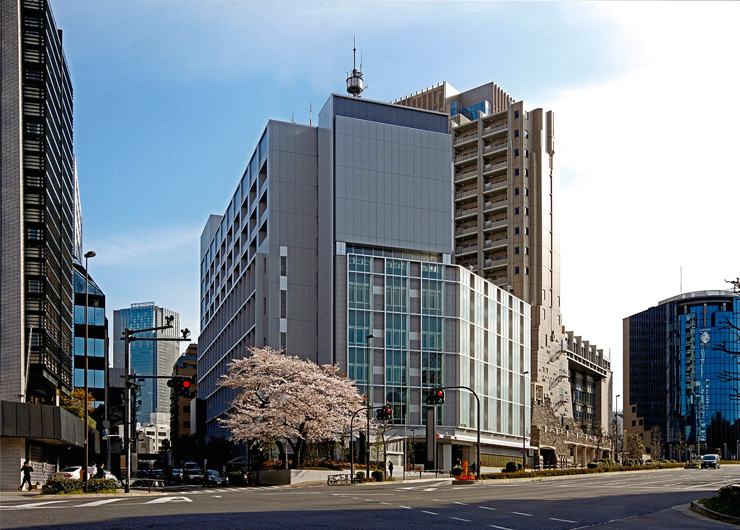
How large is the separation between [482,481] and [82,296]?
86.3 metres

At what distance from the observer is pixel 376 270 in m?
93.1

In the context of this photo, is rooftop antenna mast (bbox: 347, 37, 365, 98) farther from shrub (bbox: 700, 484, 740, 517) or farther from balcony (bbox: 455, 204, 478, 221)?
shrub (bbox: 700, 484, 740, 517)

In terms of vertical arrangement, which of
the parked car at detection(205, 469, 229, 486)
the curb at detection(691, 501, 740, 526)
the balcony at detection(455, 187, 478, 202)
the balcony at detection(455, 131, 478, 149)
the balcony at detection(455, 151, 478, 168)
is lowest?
the parked car at detection(205, 469, 229, 486)

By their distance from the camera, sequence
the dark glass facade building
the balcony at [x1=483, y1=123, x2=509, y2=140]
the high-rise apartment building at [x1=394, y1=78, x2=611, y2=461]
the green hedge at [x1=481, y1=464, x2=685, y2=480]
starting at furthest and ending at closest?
the balcony at [x1=483, y1=123, x2=509, y2=140]
the high-rise apartment building at [x1=394, y1=78, x2=611, y2=461]
the dark glass facade building
the green hedge at [x1=481, y1=464, x2=685, y2=480]

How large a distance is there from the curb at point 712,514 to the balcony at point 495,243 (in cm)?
9768

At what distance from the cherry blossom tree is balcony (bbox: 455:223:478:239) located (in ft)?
188

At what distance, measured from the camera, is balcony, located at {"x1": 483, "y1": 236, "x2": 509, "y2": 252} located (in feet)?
421

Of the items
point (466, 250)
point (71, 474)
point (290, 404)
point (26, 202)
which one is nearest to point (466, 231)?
point (466, 250)

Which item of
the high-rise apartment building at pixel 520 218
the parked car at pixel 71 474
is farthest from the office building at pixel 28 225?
the high-rise apartment building at pixel 520 218

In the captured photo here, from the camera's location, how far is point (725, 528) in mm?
23672

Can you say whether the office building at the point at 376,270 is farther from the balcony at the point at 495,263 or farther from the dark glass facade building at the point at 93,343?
the dark glass facade building at the point at 93,343

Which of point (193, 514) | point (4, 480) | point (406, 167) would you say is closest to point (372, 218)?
point (406, 167)

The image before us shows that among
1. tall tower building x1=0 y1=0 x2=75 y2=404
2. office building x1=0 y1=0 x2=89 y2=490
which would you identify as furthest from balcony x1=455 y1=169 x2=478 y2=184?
tall tower building x1=0 y1=0 x2=75 y2=404

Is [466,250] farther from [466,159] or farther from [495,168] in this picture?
[466,159]
